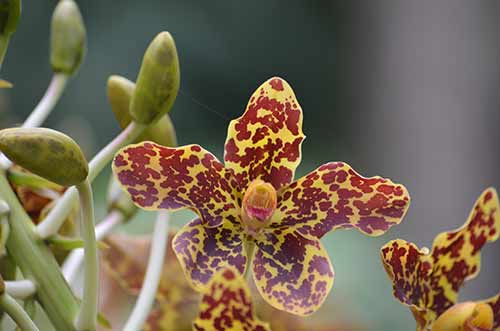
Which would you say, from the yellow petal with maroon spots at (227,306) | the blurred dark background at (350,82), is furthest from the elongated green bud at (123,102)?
the blurred dark background at (350,82)

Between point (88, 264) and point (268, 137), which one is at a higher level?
point (268, 137)

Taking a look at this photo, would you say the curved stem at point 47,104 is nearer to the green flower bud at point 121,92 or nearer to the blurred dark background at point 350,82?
the green flower bud at point 121,92

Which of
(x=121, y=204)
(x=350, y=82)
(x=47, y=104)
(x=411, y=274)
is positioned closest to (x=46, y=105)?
(x=47, y=104)

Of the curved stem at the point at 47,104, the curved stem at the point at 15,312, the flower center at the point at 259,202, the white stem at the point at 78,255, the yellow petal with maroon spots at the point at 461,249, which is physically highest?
the yellow petal with maroon spots at the point at 461,249

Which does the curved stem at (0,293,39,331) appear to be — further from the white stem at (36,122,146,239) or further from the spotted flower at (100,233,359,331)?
the spotted flower at (100,233,359,331)

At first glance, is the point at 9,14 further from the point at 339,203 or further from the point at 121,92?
the point at 339,203

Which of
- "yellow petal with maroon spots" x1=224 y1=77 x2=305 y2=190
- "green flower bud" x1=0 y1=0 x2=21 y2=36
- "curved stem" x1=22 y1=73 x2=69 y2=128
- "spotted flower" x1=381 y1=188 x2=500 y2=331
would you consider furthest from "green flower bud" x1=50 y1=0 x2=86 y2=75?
"spotted flower" x1=381 y1=188 x2=500 y2=331

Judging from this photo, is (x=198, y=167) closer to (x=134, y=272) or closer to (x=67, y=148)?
(x=67, y=148)
